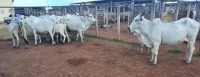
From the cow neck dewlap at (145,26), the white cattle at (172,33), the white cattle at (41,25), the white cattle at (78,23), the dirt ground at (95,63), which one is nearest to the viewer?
the dirt ground at (95,63)

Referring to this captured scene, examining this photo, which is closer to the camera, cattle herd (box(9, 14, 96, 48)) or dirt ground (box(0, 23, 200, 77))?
dirt ground (box(0, 23, 200, 77))

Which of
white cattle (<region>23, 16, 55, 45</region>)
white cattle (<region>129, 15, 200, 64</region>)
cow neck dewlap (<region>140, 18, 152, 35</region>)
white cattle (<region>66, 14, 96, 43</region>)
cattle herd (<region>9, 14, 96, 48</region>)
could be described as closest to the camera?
white cattle (<region>129, 15, 200, 64</region>)

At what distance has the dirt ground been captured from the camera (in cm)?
621

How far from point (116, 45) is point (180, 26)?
389cm

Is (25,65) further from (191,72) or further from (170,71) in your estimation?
(191,72)

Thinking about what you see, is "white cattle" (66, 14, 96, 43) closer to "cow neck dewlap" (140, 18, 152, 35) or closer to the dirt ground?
the dirt ground

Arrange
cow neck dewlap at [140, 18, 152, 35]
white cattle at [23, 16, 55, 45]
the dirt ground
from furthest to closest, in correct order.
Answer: white cattle at [23, 16, 55, 45], cow neck dewlap at [140, 18, 152, 35], the dirt ground

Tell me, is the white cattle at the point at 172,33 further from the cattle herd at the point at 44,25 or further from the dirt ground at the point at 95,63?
the cattle herd at the point at 44,25

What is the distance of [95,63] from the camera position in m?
7.18

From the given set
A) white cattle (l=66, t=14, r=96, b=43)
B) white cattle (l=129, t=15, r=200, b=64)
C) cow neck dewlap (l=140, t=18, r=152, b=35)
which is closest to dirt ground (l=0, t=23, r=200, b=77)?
white cattle (l=129, t=15, r=200, b=64)

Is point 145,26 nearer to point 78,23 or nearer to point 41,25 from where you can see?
point 78,23

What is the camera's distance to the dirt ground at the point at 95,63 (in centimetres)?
621

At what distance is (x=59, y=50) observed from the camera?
9.37 metres

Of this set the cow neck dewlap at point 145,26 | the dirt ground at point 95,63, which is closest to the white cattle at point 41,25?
the dirt ground at point 95,63
